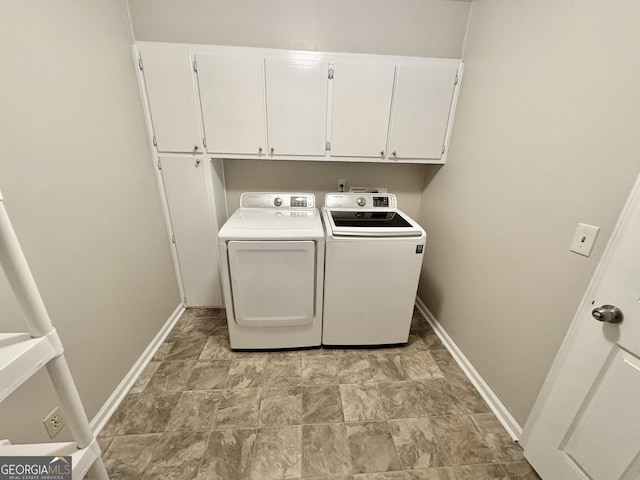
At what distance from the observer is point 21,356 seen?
1.96ft

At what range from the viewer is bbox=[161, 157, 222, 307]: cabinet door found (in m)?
1.93

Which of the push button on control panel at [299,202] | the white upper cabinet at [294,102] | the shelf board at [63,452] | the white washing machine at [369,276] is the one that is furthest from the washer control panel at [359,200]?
the shelf board at [63,452]

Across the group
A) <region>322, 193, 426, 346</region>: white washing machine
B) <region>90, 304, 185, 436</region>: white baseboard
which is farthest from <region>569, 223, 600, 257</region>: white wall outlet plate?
<region>90, 304, 185, 436</region>: white baseboard

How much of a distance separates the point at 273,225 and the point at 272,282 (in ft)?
1.27

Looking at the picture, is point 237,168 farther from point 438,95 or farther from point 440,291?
point 440,291

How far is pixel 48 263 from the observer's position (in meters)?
1.09

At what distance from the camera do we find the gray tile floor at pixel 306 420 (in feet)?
4.04

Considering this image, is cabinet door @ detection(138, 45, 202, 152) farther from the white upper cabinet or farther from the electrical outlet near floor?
the electrical outlet near floor

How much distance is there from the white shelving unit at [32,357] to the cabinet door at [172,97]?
4.84ft

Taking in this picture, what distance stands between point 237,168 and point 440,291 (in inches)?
81.0

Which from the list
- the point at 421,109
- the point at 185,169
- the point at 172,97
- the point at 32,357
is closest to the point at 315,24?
the point at 421,109

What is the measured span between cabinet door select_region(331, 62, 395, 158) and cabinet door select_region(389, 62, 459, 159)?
0.28ft

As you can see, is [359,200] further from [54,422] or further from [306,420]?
[54,422]

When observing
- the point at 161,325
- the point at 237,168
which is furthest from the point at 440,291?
the point at 161,325
